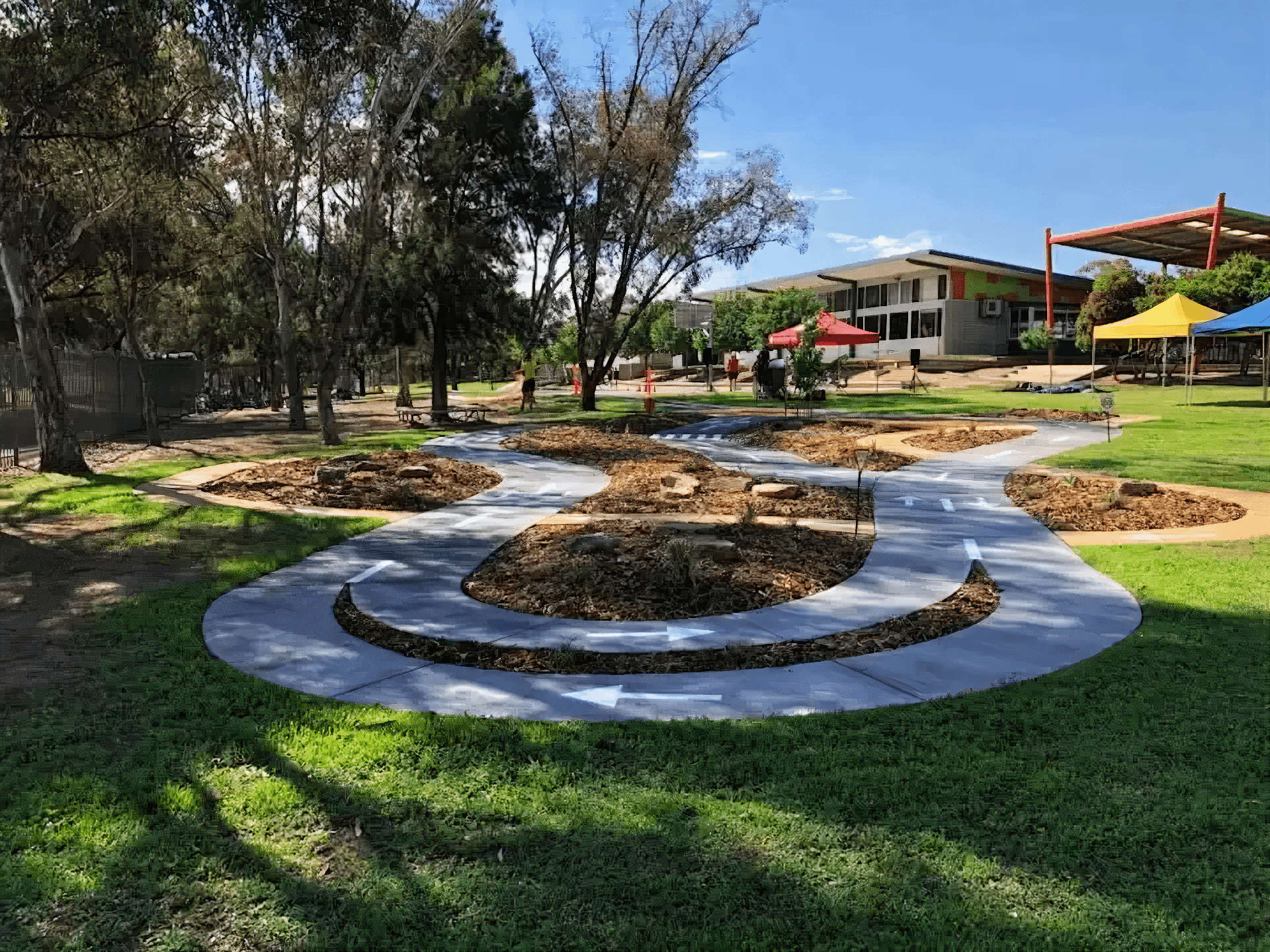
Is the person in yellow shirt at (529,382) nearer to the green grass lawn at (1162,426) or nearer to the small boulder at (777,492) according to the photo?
the green grass lawn at (1162,426)

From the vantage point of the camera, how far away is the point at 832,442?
1694cm

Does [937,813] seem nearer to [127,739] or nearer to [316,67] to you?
[127,739]

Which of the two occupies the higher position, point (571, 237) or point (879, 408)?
point (571, 237)

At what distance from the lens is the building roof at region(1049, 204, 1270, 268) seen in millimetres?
42781

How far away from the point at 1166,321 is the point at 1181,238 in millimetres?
22893

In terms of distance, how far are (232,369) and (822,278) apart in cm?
3911

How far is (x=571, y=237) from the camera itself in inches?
1072

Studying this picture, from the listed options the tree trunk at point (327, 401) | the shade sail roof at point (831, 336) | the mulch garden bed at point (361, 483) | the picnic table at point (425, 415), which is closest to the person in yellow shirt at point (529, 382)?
the picnic table at point (425, 415)

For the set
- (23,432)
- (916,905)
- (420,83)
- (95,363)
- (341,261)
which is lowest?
(916,905)

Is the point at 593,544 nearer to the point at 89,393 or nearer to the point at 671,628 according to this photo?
the point at 671,628

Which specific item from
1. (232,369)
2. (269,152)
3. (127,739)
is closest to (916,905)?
(127,739)

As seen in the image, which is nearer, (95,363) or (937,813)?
(937,813)

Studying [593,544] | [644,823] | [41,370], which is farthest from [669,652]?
[41,370]

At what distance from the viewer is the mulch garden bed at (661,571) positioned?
20.8 ft
